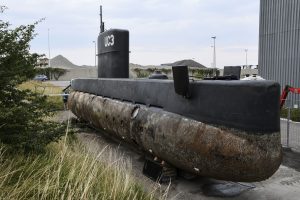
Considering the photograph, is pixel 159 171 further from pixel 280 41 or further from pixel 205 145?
pixel 280 41

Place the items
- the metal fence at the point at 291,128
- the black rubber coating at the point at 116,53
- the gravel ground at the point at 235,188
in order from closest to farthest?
1. the gravel ground at the point at 235,188
2. the metal fence at the point at 291,128
3. the black rubber coating at the point at 116,53

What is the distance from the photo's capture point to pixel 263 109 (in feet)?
15.3

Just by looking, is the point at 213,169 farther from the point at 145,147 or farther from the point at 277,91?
the point at 145,147

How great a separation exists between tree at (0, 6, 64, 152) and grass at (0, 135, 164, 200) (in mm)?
265

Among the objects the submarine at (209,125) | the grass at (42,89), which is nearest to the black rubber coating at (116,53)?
the grass at (42,89)

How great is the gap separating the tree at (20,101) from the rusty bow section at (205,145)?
58.8 inches

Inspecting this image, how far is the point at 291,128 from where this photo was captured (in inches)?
461

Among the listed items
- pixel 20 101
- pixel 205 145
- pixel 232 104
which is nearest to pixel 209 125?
pixel 205 145

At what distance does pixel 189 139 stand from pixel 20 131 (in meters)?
2.55

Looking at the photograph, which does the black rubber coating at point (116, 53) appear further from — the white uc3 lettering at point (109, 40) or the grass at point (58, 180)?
the grass at point (58, 180)

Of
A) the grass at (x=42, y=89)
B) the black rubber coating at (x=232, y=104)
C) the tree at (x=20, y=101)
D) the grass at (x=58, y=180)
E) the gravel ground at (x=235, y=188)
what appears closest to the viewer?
the grass at (x=58, y=180)

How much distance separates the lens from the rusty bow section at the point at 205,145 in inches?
187

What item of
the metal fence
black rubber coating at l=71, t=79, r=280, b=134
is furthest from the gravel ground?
the metal fence

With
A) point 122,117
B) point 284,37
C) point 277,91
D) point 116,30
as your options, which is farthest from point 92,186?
point 284,37
